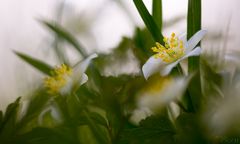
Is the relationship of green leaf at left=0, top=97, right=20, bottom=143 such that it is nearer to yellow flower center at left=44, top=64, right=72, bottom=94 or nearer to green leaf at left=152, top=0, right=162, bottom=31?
yellow flower center at left=44, top=64, right=72, bottom=94

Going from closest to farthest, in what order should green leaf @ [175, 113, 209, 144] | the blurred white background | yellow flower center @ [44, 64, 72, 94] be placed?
green leaf @ [175, 113, 209, 144] < yellow flower center @ [44, 64, 72, 94] < the blurred white background

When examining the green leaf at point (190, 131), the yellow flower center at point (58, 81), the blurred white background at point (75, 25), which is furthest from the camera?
the blurred white background at point (75, 25)

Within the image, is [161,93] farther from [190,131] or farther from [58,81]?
[58,81]

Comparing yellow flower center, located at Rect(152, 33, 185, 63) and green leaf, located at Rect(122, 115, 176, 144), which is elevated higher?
yellow flower center, located at Rect(152, 33, 185, 63)

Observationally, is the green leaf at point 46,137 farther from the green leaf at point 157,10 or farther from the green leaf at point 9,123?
the green leaf at point 157,10

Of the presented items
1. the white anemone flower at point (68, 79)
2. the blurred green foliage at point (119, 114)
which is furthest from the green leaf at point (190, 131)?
the white anemone flower at point (68, 79)

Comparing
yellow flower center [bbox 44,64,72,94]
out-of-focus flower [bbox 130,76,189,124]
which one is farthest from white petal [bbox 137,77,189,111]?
yellow flower center [bbox 44,64,72,94]

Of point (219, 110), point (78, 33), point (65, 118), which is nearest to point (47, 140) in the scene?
point (65, 118)
